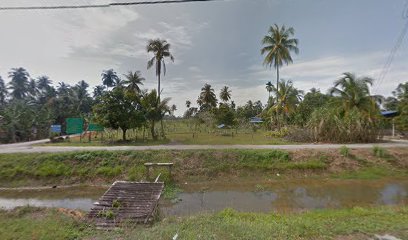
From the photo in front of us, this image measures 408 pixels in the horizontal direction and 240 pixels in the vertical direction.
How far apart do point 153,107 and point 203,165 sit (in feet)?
37.3

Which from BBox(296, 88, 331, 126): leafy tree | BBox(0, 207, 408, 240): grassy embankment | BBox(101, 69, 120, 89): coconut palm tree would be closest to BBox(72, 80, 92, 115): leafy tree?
BBox(101, 69, 120, 89): coconut palm tree

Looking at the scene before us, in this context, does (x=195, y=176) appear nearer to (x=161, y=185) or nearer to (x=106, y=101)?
(x=161, y=185)

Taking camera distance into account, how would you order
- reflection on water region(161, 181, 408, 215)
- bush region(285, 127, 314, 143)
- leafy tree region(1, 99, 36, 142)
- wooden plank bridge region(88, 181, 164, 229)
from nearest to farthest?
wooden plank bridge region(88, 181, 164, 229)
reflection on water region(161, 181, 408, 215)
bush region(285, 127, 314, 143)
leafy tree region(1, 99, 36, 142)

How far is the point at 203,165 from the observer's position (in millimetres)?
15000

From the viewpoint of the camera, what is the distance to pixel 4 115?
2628cm

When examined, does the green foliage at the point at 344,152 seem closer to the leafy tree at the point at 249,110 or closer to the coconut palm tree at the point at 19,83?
the leafy tree at the point at 249,110

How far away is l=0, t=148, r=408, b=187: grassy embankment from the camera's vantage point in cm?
1414

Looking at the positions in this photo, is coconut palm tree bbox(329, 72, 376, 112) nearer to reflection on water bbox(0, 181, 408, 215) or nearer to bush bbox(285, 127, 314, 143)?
bush bbox(285, 127, 314, 143)

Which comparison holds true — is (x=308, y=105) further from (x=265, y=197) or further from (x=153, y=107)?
(x=265, y=197)

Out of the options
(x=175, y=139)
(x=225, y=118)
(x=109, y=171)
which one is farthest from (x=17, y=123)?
(x=225, y=118)

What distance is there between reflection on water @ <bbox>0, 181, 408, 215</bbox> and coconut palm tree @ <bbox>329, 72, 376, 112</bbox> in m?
12.0

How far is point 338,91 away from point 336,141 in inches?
259

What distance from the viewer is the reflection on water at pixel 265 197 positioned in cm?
1012

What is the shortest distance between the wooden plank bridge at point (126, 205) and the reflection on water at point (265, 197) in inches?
49.0
